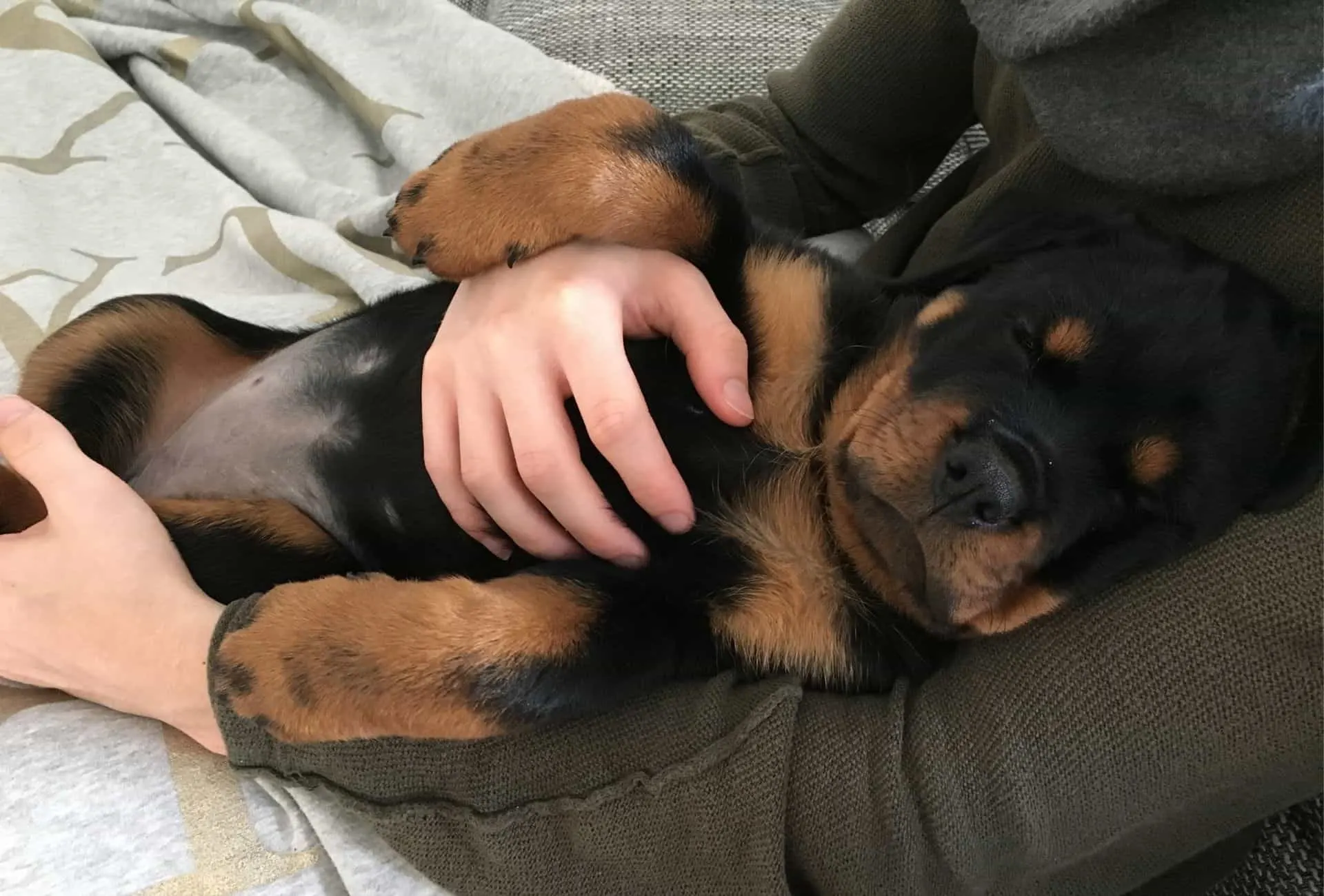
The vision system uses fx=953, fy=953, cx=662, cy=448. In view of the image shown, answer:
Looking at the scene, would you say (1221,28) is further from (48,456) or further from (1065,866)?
(48,456)

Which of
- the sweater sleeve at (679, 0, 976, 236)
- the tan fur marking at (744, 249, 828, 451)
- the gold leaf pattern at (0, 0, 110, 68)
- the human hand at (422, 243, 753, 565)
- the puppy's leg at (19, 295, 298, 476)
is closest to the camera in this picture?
the human hand at (422, 243, 753, 565)

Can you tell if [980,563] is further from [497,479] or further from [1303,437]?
[497,479]

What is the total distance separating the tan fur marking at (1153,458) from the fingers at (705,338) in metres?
0.41

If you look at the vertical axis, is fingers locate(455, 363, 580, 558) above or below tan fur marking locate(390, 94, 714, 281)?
below

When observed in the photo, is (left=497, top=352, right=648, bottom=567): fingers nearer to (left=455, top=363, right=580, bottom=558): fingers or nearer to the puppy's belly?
(left=455, top=363, right=580, bottom=558): fingers

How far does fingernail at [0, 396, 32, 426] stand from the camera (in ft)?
3.76

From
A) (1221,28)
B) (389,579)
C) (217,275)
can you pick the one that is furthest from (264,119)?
(1221,28)

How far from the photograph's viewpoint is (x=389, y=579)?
3.31 ft

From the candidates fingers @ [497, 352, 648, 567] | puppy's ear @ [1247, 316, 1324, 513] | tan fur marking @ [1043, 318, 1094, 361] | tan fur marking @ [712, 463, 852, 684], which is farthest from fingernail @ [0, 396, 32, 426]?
puppy's ear @ [1247, 316, 1324, 513]

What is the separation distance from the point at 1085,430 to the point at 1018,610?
0.20 meters

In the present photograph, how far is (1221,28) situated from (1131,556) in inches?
20.7

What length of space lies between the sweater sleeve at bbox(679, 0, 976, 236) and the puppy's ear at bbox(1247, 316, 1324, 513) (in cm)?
76

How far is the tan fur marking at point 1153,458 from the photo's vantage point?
978 mm

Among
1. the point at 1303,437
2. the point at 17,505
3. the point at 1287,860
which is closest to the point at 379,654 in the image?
the point at 17,505
